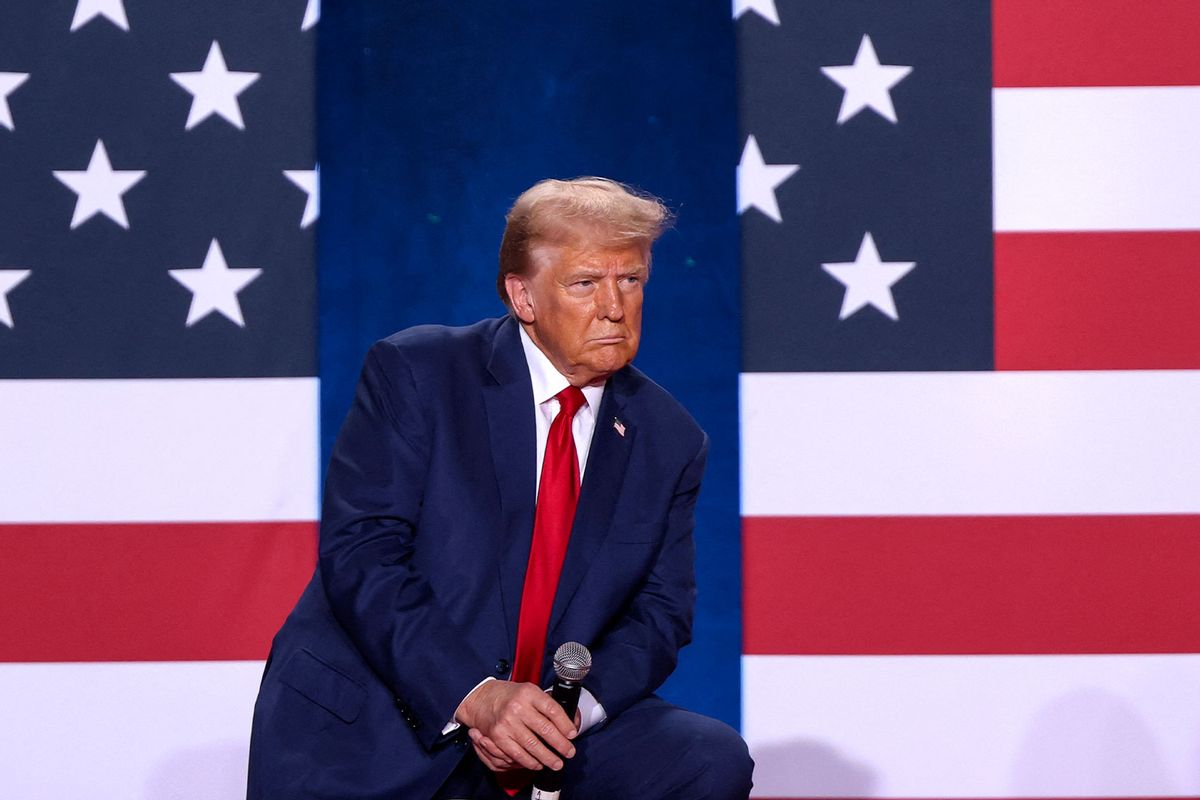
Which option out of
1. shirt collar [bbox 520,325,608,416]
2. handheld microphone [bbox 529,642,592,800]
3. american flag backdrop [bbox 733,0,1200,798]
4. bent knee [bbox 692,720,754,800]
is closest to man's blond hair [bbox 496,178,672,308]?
shirt collar [bbox 520,325,608,416]

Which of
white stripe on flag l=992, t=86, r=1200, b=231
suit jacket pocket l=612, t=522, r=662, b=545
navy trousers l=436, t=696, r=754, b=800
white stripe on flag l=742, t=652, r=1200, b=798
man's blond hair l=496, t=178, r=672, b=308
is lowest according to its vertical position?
white stripe on flag l=742, t=652, r=1200, b=798

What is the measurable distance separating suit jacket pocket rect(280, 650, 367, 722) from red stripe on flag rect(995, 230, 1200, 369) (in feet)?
4.95

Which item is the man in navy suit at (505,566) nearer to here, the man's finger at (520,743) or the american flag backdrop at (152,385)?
the man's finger at (520,743)

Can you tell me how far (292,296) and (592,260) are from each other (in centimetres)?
100

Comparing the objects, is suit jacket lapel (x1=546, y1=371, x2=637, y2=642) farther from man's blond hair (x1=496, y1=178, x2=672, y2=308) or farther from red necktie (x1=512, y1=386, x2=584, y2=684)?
man's blond hair (x1=496, y1=178, x2=672, y2=308)

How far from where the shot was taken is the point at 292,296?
2.51m

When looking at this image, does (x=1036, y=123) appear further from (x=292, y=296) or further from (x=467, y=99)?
(x=292, y=296)

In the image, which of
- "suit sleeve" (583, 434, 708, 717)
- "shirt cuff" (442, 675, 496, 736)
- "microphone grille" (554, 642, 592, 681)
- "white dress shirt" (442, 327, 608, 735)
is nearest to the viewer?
"microphone grille" (554, 642, 592, 681)

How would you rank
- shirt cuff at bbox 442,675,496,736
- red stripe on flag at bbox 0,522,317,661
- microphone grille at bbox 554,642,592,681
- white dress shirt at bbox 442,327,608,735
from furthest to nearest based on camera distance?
red stripe on flag at bbox 0,522,317,661
white dress shirt at bbox 442,327,608,735
shirt cuff at bbox 442,675,496,736
microphone grille at bbox 554,642,592,681

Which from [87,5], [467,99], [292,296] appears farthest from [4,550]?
[467,99]

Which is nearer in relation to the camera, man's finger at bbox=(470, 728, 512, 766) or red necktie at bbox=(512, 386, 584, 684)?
man's finger at bbox=(470, 728, 512, 766)

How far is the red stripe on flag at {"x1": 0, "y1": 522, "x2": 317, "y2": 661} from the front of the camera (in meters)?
2.50

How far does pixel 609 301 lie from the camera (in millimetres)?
1718

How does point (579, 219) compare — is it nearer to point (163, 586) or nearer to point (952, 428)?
point (952, 428)
